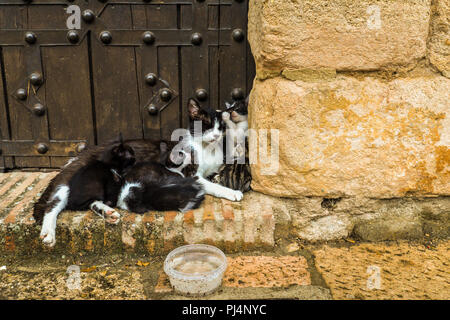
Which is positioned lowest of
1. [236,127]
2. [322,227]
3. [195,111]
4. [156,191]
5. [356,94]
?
[322,227]

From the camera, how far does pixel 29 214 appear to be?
2133 mm

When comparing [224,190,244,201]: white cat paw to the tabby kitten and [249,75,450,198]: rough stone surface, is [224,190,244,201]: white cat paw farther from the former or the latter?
[249,75,450,198]: rough stone surface

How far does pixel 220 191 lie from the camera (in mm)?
2324

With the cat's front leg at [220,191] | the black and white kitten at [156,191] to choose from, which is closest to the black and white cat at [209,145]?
the cat's front leg at [220,191]

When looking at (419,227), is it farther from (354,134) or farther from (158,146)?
(158,146)

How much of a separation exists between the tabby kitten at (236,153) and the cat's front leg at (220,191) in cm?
8

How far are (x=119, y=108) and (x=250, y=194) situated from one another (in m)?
1.02

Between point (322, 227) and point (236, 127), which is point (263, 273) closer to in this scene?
point (322, 227)

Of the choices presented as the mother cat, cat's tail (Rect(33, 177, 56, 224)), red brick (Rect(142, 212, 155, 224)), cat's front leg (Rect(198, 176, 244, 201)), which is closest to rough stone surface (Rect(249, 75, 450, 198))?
cat's front leg (Rect(198, 176, 244, 201))

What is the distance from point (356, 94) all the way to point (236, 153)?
81cm

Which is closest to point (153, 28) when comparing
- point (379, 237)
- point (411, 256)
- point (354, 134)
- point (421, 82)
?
point (354, 134)

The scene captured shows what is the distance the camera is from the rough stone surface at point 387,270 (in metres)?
1.80

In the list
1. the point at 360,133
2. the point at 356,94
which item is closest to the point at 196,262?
the point at 360,133

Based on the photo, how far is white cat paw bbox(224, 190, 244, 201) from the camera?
7.45ft
